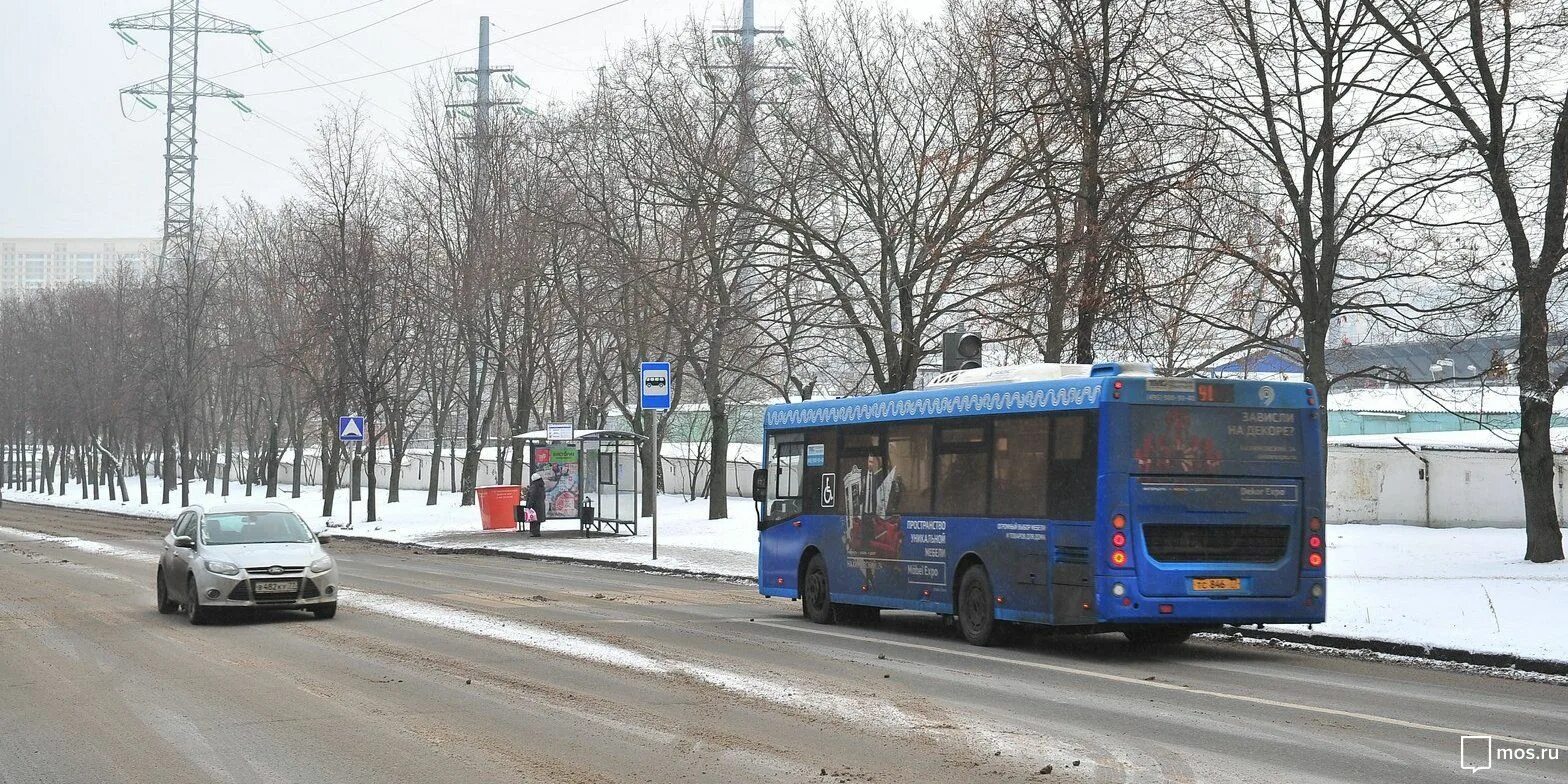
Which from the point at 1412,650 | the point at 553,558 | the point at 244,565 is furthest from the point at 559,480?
the point at 1412,650

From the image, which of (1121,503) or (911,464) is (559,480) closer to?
(911,464)

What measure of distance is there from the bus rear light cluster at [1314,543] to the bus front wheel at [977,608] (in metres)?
3.07

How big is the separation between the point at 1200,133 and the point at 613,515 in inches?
911

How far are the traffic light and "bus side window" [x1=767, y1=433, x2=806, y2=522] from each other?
300cm

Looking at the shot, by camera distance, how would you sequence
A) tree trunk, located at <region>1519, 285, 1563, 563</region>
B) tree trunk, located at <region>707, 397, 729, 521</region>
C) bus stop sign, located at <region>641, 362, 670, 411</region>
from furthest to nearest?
1. tree trunk, located at <region>707, 397, 729, 521</region>
2. bus stop sign, located at <region>641, 362, 670, 411</region>
3. tree trunk, located at <region>1519, 285, 1563, 563</region>

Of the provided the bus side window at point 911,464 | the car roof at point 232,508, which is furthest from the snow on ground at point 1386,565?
the car roof at point 232,508

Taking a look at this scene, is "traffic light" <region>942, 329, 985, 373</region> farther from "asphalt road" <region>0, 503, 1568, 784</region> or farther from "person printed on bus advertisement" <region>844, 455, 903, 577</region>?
"asphalt road" <region>0, 503, 1568, 784</region>

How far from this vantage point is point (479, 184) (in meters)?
51.2

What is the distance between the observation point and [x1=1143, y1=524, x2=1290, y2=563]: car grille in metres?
14.8

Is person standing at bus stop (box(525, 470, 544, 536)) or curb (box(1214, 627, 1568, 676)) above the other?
person standing at bus stop (box(525, 470, 544, 536))

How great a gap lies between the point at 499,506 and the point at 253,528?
2398cm

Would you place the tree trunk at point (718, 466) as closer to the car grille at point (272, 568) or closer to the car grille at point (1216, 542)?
the car grille at point (272, 568)

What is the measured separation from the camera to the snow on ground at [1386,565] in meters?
15.8

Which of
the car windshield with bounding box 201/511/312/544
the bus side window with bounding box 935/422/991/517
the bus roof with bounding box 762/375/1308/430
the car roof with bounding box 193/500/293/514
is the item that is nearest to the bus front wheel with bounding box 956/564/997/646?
the bus side window with bounding box 935/422/991/517
